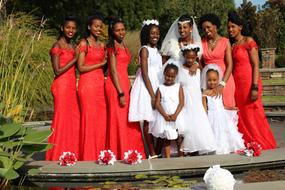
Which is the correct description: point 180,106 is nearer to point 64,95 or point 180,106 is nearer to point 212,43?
point 212,43

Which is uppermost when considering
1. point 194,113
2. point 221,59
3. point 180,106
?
point 221,59

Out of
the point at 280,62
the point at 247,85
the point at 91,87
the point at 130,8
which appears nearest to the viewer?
the point at 91,87

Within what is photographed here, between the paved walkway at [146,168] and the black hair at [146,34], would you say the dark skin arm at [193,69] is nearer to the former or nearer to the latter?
the black hair at [146,34]

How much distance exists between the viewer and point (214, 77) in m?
7.18

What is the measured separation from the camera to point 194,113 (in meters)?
7.11

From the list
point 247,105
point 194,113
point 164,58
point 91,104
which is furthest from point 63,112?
point 247,105

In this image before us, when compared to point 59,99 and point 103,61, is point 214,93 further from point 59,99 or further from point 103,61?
point 59,99

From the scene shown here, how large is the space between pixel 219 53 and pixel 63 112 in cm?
220

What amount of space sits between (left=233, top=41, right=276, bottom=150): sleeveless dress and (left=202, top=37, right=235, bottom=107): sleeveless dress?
145mm

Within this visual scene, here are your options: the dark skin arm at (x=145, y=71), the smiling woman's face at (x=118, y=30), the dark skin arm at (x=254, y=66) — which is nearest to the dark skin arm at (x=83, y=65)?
the smiling woman's face at (x=118, y=30)

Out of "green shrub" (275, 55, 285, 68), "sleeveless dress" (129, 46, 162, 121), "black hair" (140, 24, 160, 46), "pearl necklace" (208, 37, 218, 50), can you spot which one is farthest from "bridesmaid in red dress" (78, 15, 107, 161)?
"green shrub" (275, 55, 285, 68)

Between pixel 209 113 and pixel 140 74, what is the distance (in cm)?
104

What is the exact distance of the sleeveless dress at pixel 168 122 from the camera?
6965mm

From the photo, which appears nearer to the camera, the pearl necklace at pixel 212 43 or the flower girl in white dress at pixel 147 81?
the flower girl in white dress at pixel 147 81
